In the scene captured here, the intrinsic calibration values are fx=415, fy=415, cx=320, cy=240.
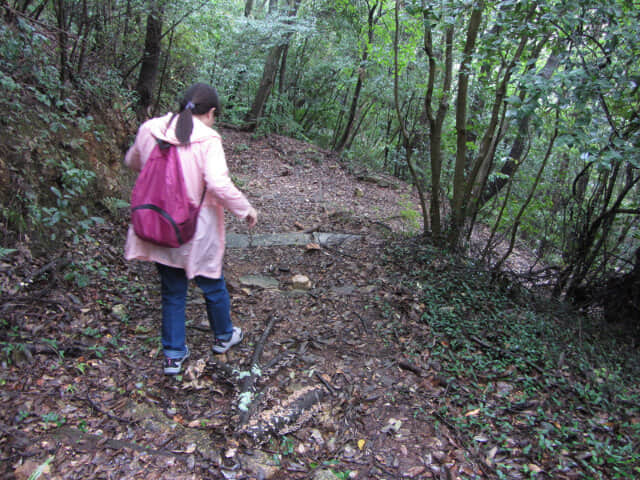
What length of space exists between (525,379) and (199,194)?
276 centimetres

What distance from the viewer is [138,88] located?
7.71 m

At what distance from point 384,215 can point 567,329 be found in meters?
4.91

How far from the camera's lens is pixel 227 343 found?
Result: 133 inches

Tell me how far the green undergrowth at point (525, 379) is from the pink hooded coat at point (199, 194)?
185cm

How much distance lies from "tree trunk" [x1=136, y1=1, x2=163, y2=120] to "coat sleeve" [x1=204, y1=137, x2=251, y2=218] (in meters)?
5.66

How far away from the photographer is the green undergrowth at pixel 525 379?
2.52 meters

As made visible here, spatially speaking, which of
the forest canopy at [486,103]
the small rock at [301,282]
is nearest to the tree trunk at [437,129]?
the forest canopy at [486,103]

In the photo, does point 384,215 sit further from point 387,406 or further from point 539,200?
point 387,406

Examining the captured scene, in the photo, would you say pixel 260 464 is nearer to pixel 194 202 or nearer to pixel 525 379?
pixel 194 202

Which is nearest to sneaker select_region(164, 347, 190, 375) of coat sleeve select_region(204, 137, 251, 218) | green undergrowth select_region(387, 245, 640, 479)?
coat sleeve select_region(204, 137, 251, 218)

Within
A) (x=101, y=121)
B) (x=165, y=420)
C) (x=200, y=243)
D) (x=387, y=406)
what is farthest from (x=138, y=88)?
(x=387, y=406)

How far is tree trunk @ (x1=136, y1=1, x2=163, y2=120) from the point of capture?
24.5 feet

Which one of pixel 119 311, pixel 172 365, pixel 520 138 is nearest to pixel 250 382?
pixel 172 365

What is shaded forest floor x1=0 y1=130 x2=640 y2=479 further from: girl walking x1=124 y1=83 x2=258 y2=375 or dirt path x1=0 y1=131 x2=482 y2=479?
girl walking x1=124 y1=83 x2=258 y2=375
